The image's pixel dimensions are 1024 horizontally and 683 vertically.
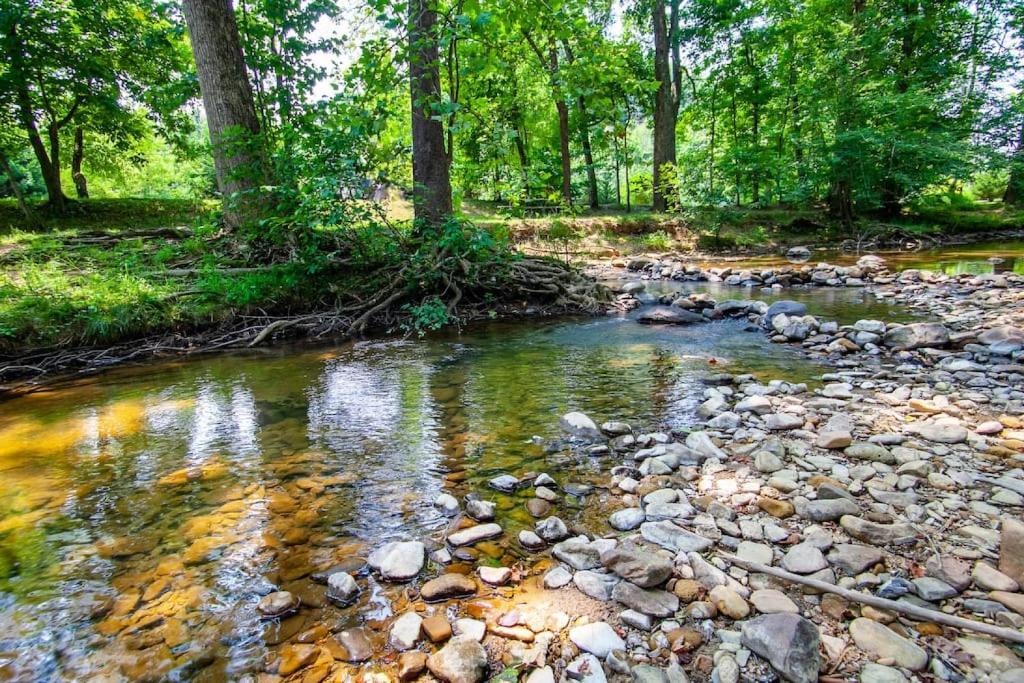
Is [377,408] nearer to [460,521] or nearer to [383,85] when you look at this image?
[460,521]

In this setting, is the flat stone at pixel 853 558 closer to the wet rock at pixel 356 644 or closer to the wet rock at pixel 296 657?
the wet rock at pixel 356 644

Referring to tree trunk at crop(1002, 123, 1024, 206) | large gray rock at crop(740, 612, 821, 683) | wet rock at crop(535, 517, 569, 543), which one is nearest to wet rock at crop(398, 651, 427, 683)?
wet rock at crop(535, 517, 569, 543)

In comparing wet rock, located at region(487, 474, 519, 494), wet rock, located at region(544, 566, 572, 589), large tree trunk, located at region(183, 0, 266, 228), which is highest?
large tree trunk, located at region(183, 0, 266, 228)

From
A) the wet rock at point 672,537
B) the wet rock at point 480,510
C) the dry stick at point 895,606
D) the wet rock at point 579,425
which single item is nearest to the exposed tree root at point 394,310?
the wet rock at point 579,425

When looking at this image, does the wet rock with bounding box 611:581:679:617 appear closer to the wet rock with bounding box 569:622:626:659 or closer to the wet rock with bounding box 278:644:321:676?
the wet rock with bounding box 569:622:626:659

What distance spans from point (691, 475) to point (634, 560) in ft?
3.21

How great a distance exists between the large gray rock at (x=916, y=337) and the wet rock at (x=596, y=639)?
4.96 meters

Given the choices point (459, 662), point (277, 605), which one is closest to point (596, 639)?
point (459, 662)

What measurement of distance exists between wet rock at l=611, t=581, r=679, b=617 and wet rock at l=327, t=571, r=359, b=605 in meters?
1.00

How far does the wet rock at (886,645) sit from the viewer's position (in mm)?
1457

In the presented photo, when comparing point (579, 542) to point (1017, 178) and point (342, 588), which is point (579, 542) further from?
point (1017, 178)

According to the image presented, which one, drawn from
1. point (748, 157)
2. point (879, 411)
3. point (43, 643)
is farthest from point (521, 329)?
point (748, 157)

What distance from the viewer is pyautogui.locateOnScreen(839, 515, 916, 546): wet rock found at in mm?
2014

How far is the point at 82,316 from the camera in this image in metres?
5.81
